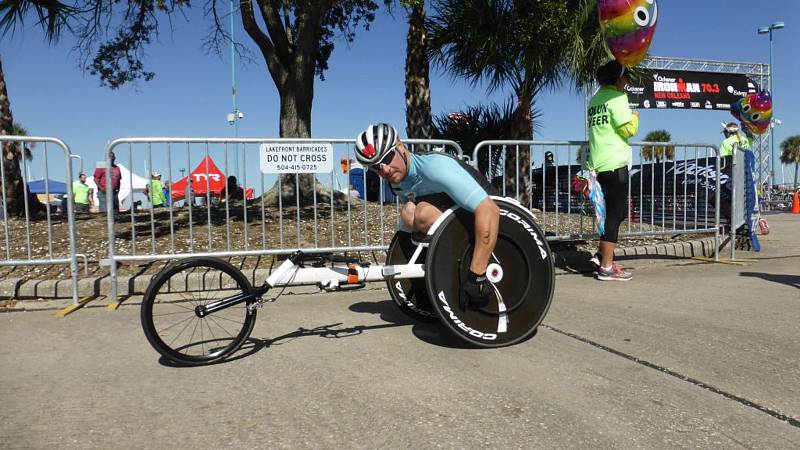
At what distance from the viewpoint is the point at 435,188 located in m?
3.03

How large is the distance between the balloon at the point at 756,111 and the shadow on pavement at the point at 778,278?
3.71 meters

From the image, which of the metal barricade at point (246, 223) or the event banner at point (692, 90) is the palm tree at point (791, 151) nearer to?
the event banner at point (692, 90)

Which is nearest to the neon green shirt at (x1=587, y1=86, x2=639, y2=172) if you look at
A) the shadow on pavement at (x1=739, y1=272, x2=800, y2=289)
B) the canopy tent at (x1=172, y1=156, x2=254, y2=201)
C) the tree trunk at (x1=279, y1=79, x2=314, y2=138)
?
the shadow on pavement at (x1=739, y1=272, x2=800, y2=289)

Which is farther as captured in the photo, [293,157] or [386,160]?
[293,157]

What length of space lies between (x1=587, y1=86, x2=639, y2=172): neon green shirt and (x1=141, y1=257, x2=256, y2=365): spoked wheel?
3.57 meters

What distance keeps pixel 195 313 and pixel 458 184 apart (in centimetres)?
162

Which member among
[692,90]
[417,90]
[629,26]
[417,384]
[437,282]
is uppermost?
[692,90]

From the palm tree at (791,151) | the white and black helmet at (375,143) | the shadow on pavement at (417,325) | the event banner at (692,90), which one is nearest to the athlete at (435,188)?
the white and black helmet at (375,143)

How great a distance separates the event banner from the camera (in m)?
25.0

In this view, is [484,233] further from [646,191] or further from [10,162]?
[10,162]

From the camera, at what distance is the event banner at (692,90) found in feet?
82.2

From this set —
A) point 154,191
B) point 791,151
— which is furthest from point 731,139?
point 791,151

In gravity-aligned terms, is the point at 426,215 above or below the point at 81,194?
below

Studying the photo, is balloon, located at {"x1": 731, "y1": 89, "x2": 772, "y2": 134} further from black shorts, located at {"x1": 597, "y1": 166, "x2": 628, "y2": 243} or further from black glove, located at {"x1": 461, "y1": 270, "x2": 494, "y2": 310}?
black glove, located at {"x1": 461, "y1": 270, "x2": 494, "y2": 310}
